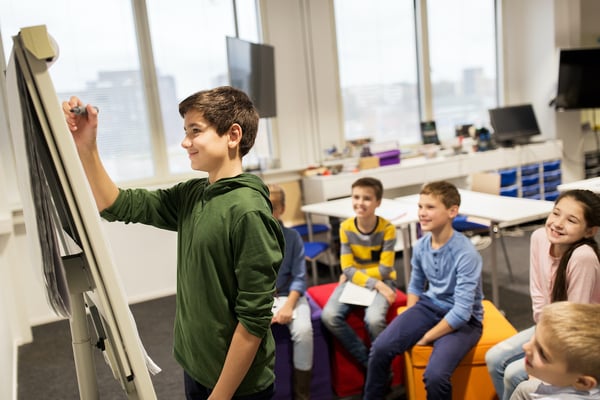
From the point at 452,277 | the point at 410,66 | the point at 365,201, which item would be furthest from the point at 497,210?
Result: the point at 410,66

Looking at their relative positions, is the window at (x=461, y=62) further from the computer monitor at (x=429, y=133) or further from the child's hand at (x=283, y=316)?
the child's hand at (x=283, y=316)

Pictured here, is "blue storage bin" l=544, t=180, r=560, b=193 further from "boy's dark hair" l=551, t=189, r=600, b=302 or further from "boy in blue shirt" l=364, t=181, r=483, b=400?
"boy's dark hair" l=551, t=189, r=600, b=302

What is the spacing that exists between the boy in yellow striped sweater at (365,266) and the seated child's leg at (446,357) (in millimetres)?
371

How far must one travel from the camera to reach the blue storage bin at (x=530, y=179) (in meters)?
5.33

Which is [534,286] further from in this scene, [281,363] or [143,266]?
[143,266]

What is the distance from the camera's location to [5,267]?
3.50 meters

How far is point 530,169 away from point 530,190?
0.74 ft

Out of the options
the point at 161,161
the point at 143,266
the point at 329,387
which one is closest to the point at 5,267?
the point at 143,266

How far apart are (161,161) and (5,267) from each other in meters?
1.51

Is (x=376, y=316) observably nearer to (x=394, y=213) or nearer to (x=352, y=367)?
(x=352, y=367)

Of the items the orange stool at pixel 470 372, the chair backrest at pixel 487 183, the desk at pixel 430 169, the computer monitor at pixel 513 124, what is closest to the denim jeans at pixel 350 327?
the orange stool at pixel 470 372

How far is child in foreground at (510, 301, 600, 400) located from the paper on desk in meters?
1.20

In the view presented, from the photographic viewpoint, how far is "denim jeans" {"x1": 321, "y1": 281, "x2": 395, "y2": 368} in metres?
2.41

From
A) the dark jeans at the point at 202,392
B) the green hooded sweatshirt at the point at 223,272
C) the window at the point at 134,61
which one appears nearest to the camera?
the green hooded sweatshirt at the point at 223,272
